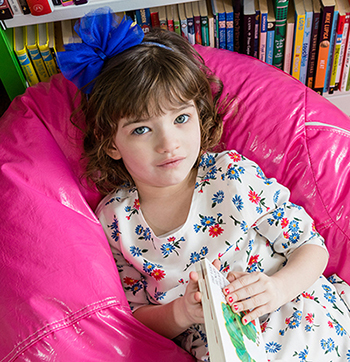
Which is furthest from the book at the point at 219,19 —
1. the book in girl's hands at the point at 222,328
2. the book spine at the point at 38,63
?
the book in girl's hands at the point at 222,328

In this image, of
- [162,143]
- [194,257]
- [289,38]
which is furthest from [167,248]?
[289,38]

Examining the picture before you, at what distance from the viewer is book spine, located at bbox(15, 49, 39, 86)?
137 centimetres

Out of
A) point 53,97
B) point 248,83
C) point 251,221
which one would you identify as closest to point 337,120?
point 248,83

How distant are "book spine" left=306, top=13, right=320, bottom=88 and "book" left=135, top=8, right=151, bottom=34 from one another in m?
0.57

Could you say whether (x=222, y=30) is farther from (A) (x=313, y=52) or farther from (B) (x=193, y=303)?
(B) (x=193, y=303)

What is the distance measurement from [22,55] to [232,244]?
0.93m

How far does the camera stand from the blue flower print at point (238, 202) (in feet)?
3.39

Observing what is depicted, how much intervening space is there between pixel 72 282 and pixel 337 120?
33.8 inches

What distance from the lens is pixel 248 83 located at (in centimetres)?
126

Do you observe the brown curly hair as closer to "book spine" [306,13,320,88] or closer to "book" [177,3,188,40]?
"book" [177,3,188,40]

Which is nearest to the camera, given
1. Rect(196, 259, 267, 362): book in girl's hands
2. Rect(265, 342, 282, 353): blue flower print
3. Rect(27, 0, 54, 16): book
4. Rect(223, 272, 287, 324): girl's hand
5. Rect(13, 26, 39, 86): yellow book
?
Rect(196, 259, 267, 362): book in girl's hands

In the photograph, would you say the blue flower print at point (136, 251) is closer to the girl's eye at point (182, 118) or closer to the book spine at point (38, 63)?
the girl's eye at point (182, 118)

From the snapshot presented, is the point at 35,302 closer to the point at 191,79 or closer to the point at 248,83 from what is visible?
the point at 191,79

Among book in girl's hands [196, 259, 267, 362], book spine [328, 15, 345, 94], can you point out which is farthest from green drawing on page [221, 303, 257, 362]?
book spine [328, 15, 345, 94]
